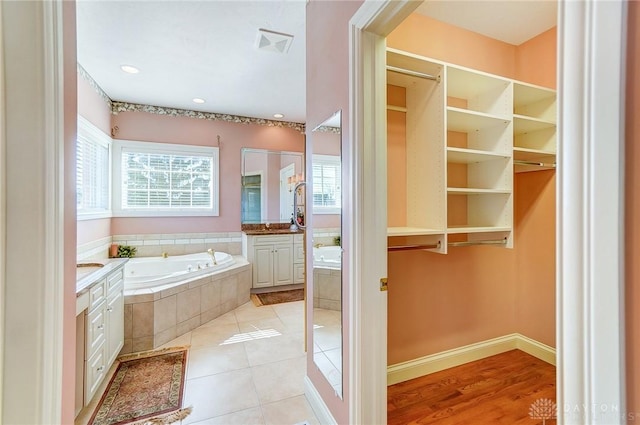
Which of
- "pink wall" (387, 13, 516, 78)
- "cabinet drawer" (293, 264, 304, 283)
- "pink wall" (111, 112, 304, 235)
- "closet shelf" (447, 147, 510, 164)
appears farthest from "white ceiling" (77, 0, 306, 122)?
"cabinet drawer" (293, 264, 304, 283)

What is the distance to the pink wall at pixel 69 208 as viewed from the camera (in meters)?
0.92

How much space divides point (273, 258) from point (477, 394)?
3.16 metres

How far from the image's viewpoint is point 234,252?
454cm

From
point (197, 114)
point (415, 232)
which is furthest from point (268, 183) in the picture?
point (415, 232)

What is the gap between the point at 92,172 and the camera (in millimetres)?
3408

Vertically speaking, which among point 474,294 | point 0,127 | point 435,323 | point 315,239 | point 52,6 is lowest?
point 435,323

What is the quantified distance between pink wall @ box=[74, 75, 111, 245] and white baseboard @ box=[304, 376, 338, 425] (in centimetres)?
277

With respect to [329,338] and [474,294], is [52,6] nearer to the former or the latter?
[329,338]

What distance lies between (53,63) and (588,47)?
1296 millimetres

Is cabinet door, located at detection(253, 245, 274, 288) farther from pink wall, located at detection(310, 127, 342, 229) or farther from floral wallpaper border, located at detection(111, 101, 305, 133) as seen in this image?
pink wall, located at detection(310, 127, 342, 229)

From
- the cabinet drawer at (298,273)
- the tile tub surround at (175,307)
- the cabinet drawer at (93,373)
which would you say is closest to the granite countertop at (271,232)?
the cabinet drawer at (298,273)

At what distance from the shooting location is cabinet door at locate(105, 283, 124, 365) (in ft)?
6.84

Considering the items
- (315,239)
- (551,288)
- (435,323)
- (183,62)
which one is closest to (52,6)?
(315,239)

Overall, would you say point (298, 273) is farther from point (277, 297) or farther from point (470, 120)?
point (470, 120)
